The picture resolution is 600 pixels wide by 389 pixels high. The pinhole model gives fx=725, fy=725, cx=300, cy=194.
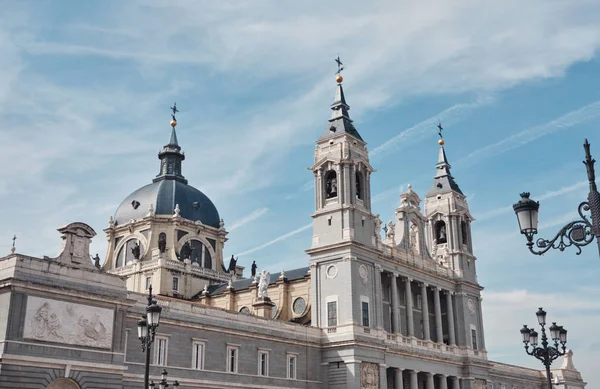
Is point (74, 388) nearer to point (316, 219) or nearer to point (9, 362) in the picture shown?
point (9, 362)

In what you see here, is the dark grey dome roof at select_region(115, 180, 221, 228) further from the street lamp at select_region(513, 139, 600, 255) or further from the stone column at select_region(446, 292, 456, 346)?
the street lamp at select_region(513, 139, 600, 255)

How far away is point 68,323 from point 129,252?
4598 centimetres

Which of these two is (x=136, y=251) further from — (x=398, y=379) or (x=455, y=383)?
(x=455, y=383)

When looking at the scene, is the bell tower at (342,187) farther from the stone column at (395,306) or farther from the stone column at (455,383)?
the stone column at (455,383)

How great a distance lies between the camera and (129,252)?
81250 millimetres

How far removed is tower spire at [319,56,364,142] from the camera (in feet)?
198

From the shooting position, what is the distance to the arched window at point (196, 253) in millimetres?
79188

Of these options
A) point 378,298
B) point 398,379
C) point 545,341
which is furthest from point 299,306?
point 545,341

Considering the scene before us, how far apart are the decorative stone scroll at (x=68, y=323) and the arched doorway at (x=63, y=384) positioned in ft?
5.92

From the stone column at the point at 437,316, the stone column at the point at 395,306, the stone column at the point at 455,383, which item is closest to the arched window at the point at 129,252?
the stone column at the point at 395,306

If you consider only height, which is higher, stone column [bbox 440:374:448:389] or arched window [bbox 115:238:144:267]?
arched window [bbox 115:238:144:267]

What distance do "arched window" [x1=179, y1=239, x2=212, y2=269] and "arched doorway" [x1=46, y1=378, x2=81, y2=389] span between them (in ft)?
140

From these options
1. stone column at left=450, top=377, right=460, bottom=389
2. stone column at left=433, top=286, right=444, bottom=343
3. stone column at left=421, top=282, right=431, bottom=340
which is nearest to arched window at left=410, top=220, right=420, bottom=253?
stone column at left=421, top=282, right=431, bottom=340

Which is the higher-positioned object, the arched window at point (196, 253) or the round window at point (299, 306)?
the arched window at point (196, 253)
